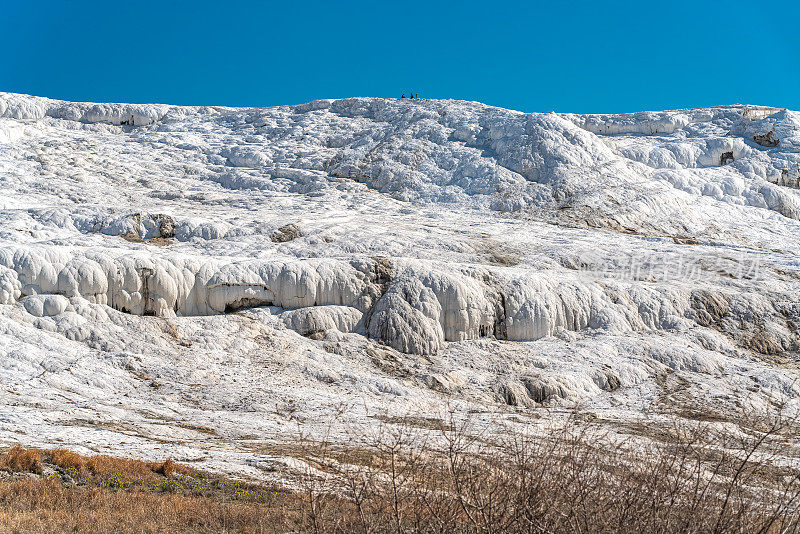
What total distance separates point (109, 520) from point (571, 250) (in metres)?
31.2

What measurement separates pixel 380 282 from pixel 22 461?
19001mm

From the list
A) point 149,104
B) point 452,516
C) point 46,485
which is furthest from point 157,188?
point 452,516

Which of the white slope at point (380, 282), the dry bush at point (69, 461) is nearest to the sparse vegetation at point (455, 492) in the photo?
the dry bush at point (69, 461)

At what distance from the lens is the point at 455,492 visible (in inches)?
301

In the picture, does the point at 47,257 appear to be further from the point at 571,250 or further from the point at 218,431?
the point at 571,250

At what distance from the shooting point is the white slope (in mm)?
21859

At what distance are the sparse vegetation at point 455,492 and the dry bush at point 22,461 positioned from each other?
0.03 m

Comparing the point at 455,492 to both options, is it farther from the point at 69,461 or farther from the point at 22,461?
the point at 22,461

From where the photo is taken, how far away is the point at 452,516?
7023 mm

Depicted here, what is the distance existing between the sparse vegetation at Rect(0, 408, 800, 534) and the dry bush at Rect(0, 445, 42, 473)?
0.03 meters

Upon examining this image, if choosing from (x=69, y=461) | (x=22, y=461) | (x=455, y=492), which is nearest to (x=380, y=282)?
(x=69, y=461)

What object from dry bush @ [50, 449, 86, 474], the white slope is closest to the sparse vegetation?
dry bush @ [50, 449, 86, 474]

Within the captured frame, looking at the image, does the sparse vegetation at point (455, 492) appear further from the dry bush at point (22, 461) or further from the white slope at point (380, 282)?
the white slope at point (380, 282)

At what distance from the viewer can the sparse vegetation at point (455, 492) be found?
6766mm
